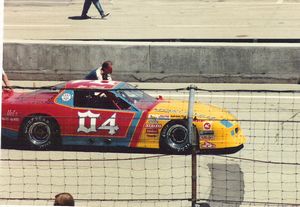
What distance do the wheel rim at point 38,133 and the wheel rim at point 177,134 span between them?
1957 millimetres

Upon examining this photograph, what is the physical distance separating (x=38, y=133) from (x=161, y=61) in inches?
199

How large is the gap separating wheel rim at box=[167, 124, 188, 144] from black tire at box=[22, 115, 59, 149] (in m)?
1.80

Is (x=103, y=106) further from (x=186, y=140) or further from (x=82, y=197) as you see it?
(x=82, y=197)

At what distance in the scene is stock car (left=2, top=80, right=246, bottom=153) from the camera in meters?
9.86

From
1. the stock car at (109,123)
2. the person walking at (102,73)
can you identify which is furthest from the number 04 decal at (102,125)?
the person walking at (102,73)

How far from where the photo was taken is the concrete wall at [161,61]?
1440 cm

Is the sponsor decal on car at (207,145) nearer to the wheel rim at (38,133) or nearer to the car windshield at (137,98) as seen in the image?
the car windshield at (137,98)

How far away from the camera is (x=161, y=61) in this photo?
1460 cm

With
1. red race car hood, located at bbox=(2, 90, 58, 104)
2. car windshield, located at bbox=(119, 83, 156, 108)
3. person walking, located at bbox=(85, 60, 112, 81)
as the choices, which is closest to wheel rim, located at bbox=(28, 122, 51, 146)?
red race car hood, located at bbox=(2, 90, 58, 104)

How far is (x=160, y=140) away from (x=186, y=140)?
41 cm

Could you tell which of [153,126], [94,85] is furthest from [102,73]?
[153,126]

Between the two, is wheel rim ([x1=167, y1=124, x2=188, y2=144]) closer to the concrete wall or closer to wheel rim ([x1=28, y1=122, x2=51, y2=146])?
wheel rim ([x1=28, y1=122, x2=51, y2=146])

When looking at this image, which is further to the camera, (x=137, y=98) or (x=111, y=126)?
(x=137, y=98)

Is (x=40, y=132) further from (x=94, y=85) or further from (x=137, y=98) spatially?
(x=137, y=98)
